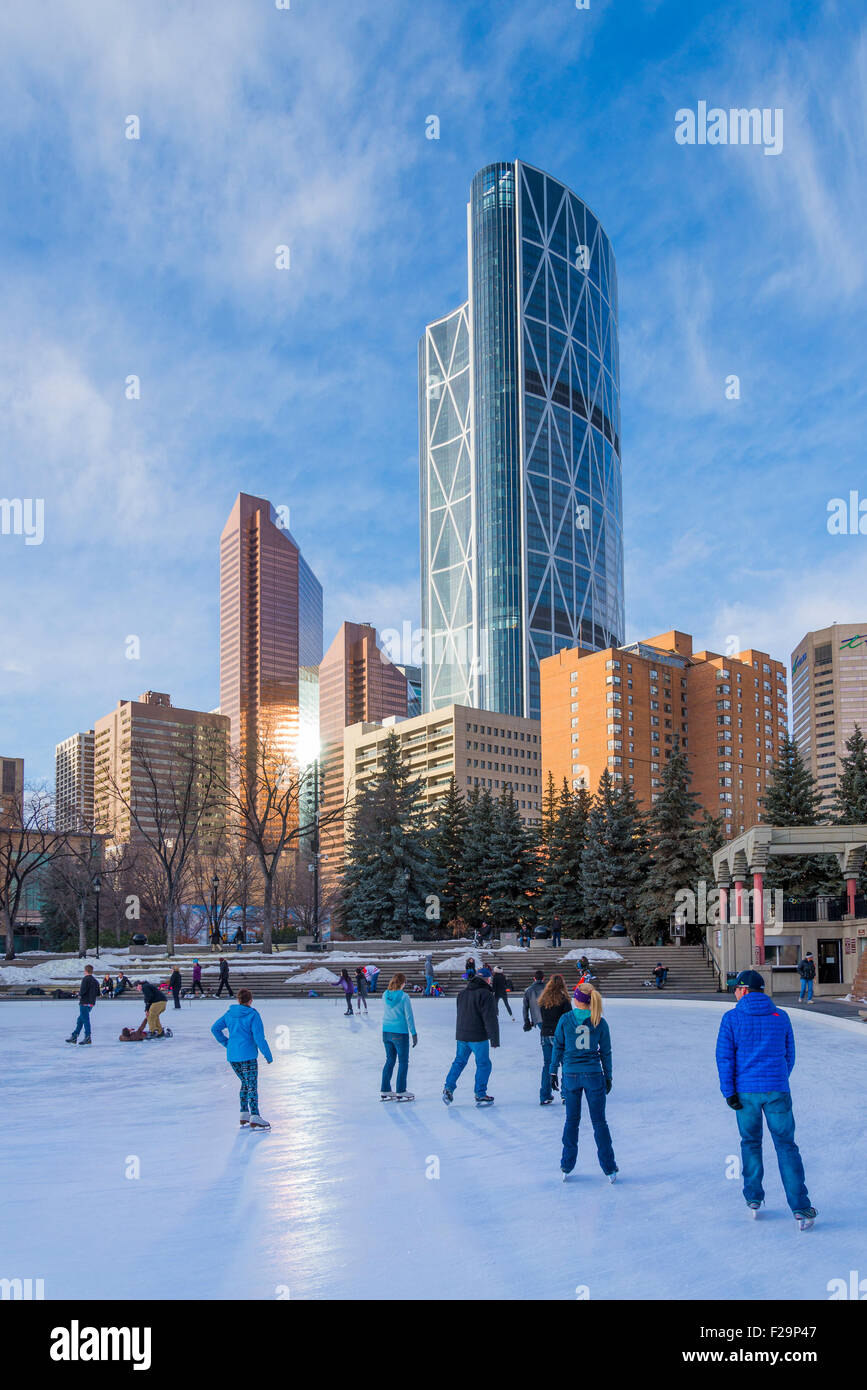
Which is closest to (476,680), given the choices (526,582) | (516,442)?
(526,582)

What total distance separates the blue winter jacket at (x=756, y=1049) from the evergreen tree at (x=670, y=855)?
44.8 meters

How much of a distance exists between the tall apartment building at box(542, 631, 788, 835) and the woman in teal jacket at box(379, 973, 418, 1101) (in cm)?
12549

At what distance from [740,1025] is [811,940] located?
121 ft

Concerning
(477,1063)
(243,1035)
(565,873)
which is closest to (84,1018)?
(243,1035)

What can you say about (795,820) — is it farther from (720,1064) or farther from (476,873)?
(720,1064)

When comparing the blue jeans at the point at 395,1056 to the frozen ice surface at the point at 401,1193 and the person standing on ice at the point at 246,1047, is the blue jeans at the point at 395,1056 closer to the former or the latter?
the frozen ice surface at the point at 401,1193

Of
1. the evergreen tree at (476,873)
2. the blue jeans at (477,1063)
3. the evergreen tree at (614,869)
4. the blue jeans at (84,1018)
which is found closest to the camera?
the blue jeans at (477,1063)

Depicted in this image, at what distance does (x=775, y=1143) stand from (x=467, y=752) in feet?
491

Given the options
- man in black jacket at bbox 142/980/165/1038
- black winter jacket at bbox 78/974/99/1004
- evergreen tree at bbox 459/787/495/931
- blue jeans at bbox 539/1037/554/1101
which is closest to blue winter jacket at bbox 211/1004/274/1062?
blue jeans at bbox 539/1037/554/1101

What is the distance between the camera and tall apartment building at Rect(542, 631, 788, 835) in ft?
454

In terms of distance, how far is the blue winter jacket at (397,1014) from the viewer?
11.7 metres

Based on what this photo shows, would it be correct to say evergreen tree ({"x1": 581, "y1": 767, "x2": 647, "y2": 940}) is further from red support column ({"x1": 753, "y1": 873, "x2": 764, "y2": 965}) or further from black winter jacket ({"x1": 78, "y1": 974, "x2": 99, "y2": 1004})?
black winter jacket ({"x1": 78, "y1": 974, "x2": 99, "y2": 1004})

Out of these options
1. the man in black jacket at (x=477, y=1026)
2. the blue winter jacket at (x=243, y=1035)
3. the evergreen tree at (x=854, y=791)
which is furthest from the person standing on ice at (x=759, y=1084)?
the evergreen tree at (x=854, y=791)

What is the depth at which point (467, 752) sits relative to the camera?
156 meters
